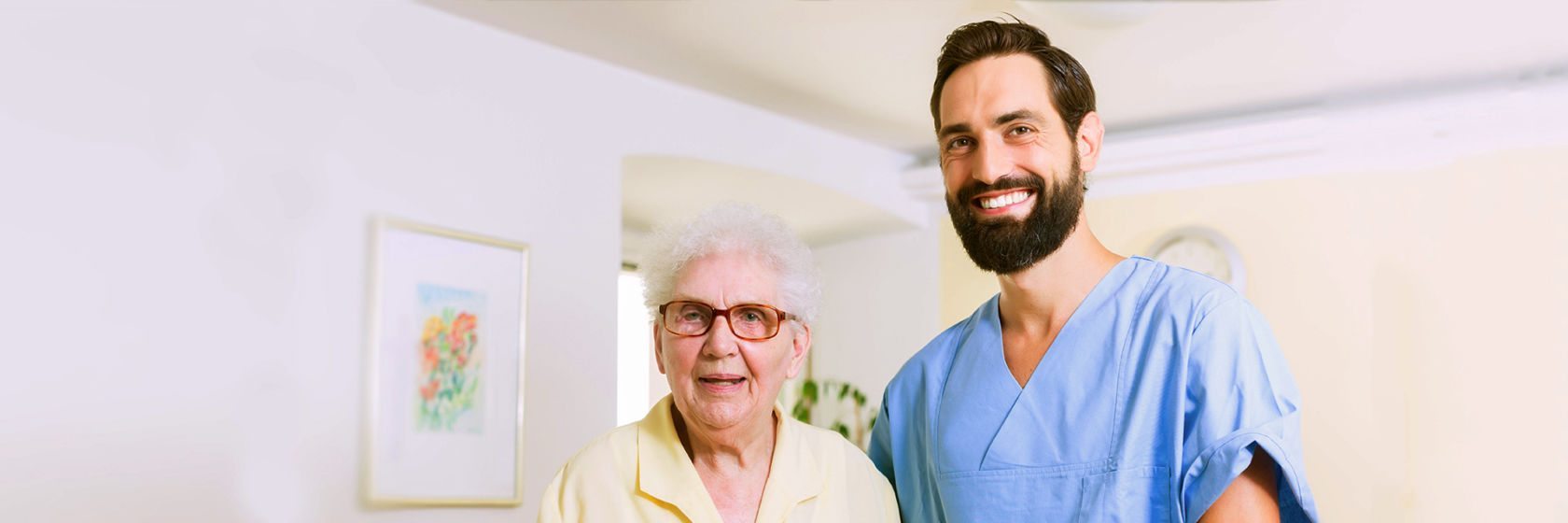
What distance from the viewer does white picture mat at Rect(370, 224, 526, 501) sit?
369 cm

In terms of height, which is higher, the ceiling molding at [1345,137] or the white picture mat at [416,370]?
the ceiling molding at [1345,137]

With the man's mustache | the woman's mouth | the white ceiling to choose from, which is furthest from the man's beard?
the white ceiling

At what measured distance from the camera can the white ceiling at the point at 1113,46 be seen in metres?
4.04

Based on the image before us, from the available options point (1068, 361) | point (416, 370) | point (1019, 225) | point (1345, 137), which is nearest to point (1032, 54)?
point (1019, 225)

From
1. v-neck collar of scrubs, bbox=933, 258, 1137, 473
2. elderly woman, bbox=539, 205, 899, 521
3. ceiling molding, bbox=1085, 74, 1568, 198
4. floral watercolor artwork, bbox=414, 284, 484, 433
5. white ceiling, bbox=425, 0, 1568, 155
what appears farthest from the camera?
ceiling molding, bbox=1085, 74, 1568, 198

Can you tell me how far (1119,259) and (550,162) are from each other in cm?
233

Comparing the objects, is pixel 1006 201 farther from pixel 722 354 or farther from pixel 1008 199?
pixel 722 354

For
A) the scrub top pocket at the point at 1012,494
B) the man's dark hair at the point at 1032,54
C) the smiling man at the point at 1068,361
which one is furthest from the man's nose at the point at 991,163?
the scrub top pocket at the point at 1012,494

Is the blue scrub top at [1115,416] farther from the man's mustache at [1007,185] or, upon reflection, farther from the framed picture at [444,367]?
the framed picture at [444,367]

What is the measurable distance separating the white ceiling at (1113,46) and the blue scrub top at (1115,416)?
1.78 m

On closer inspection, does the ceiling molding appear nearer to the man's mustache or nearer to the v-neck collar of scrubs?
the v-neck collar of scrubs

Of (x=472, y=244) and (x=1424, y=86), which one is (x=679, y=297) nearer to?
(x=472, y=244)

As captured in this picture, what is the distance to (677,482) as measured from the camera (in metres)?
2.07

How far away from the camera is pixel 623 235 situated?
6133 millimetres
